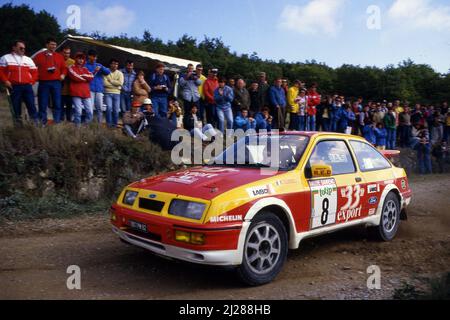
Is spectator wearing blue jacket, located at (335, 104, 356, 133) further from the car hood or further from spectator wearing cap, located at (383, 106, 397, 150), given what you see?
the car hood

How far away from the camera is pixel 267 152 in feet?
18.0

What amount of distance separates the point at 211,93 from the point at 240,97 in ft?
3.36

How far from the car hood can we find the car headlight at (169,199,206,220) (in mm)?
90

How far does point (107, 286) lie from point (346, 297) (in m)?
2.47

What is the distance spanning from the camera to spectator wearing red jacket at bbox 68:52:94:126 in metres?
9.22

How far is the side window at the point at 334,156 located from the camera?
216 inches

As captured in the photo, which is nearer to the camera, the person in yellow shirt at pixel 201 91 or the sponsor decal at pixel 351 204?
the sponsor decal at pixel 351 204

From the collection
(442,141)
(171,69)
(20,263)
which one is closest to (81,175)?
(20,263)

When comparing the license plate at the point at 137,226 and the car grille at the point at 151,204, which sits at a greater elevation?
the car grille at the point at 151,204

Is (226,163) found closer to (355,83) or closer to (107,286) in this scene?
(107,286)

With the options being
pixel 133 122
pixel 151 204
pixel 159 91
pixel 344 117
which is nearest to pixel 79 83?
pixel 133 122

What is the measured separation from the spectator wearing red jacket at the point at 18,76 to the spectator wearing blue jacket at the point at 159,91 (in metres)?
3.11

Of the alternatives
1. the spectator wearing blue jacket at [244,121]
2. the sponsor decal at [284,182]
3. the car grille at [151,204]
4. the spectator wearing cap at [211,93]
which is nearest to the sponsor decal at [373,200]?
the sponsor decal at [284,182]

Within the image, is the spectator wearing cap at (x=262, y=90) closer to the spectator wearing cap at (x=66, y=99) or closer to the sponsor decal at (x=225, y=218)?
the spectator wearing cap at (x=66, y=99)
